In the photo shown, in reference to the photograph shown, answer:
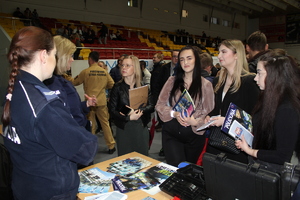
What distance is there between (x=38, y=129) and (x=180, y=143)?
57.6 inches

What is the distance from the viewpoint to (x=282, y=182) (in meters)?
0.96

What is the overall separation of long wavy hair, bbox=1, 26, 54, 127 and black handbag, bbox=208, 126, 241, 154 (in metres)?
1.48

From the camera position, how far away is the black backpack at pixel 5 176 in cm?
120

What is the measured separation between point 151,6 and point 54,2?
6.16 meters

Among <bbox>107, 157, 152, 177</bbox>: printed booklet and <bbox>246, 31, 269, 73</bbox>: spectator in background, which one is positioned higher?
<bbox>246, 31, 269, 73</bbox>: spectator in background

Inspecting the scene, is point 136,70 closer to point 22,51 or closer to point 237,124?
point 237,124

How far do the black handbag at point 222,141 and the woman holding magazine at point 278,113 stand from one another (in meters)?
0.31

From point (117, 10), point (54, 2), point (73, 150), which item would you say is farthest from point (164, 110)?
point (117, 10)

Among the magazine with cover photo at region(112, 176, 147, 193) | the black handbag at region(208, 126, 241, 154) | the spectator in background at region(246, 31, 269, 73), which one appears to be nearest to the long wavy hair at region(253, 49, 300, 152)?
the black handbag at region(208, 126, 241, 154)

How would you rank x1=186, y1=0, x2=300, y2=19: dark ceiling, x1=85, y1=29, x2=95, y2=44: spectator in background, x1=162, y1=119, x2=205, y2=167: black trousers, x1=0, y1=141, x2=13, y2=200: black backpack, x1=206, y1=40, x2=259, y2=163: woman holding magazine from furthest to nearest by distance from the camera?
1. x1=186, y1=0, x2=300, y2=19: dark ceiling
2. x1=85, y1=29, x2=95, y2=44: spectator in background
3. x1=162, y1=119, x2=205, y2=167: black trousers
4. x1=206, y1=40, x2=259, y2=163: woman holding magazine
5. x1=0, y1=141, x2=13, y2=200: black backpack

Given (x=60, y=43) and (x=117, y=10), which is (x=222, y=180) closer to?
(x=60, y=43)

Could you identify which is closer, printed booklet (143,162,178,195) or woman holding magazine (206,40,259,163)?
printed booklet (143,162,178,195)

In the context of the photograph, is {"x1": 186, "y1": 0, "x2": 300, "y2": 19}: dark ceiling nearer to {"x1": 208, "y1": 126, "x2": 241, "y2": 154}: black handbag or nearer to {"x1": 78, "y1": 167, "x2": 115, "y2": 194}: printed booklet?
{"x1": 208, "y1": 126, "x2": 241, "y2": 154}: black handbag

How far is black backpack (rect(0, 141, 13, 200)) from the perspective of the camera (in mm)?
1197
